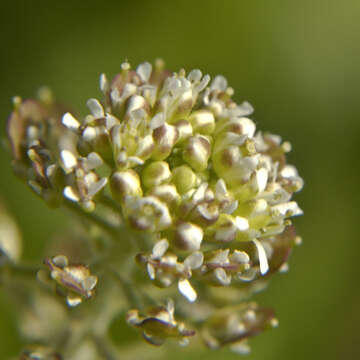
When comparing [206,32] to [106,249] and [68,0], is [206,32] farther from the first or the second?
[106,249]

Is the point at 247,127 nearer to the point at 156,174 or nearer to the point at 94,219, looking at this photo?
the point at 156,174

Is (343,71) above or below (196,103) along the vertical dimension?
above

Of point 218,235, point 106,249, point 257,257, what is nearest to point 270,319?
point 257,257

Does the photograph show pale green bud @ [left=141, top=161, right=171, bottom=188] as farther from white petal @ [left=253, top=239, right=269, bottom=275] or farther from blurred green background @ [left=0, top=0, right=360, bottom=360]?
blurred green background @ [left=0, top=0, right=360, bottom=360]

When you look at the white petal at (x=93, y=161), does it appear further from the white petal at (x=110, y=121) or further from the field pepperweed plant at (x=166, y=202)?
the white petal at (x=110, y=121)

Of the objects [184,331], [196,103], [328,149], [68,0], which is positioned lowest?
[184,331]

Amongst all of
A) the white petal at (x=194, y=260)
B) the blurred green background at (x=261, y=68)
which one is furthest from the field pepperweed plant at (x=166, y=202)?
the blurred green background at (x=261, y=68)
